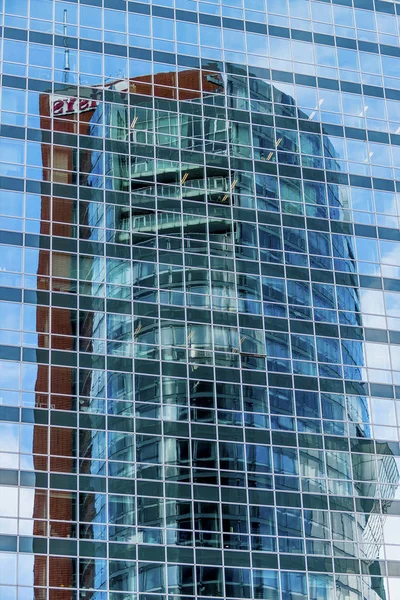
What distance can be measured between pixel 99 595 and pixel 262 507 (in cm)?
985

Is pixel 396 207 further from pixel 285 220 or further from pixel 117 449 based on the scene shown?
pixel 117 449

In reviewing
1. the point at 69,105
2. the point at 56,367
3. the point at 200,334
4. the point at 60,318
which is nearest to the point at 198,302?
the point at 200,334

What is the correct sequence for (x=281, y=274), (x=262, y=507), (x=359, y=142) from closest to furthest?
(x=262, y=507) → (x=281, y=274) → (x=359, y=142)

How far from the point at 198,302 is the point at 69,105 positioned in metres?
13.1

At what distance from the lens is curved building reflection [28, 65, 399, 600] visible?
69688mm

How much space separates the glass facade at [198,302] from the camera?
227 feet

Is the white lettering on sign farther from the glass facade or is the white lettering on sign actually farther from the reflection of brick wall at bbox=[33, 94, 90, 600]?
the reflection of brick wall at bbox=[33, 94, 90, 600]

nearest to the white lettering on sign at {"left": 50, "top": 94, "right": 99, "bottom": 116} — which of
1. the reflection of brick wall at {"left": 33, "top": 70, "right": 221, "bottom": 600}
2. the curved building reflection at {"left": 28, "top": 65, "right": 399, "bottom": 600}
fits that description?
the curved building reflection at {"left": 28, "top": 65, "right": 399, "bottom": 600}

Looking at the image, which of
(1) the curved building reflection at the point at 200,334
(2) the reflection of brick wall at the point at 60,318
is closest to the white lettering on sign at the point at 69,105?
(1) the curved building reflection at the point at 200,334

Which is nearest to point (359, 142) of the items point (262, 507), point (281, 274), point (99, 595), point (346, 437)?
point (281, 274)

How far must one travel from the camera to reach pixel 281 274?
77.9 metres

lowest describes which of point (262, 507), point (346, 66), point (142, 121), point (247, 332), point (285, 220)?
point (262, 507)

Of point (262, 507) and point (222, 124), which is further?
point (222, 124)

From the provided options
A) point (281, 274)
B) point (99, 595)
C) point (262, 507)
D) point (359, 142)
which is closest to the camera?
point (99, 595)
